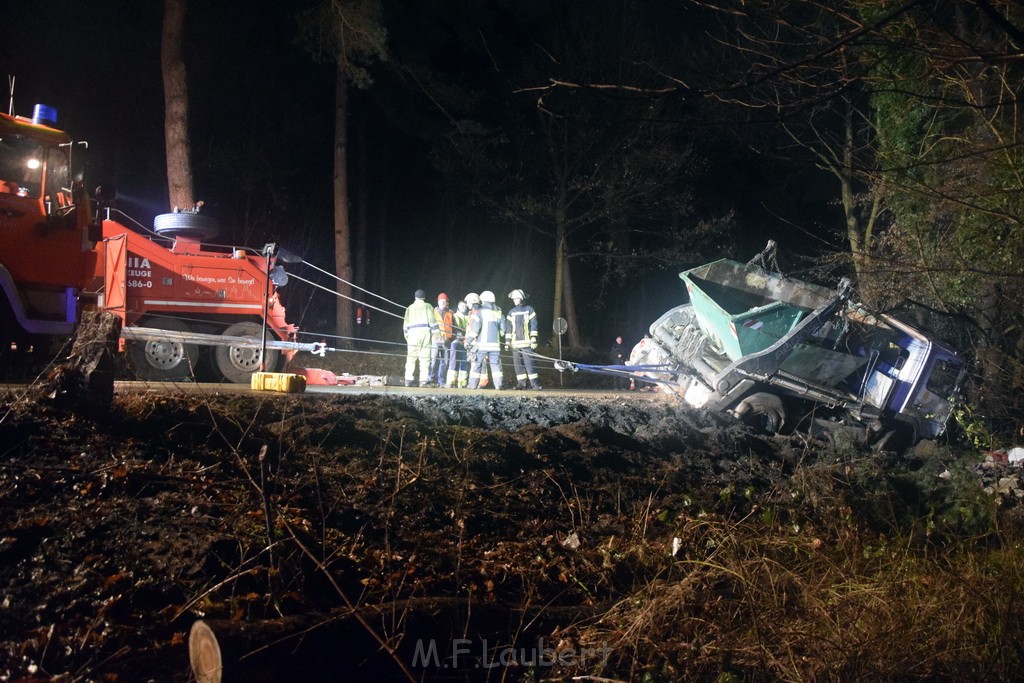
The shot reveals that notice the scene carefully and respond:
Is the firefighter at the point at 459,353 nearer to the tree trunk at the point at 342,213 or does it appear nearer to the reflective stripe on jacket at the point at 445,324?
the reflective stripe on jacket at the point at 445,324

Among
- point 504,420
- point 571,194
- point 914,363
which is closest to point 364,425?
point 504,420

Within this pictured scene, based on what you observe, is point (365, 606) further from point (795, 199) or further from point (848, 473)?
point (795, 199)

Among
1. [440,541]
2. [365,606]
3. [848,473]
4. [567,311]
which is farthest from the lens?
[567,311]

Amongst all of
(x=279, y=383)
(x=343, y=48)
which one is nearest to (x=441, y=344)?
(x=279, y=383)

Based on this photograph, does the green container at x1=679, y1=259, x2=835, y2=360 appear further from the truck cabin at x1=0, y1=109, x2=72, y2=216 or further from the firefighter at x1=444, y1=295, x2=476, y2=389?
the truck cabin at x1=0, y1=109, x2=72, y2=216

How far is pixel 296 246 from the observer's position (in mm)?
24172

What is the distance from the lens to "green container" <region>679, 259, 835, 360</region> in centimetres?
1065

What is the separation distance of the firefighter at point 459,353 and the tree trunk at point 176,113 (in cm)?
512

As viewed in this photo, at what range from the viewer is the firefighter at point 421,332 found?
1280 cm

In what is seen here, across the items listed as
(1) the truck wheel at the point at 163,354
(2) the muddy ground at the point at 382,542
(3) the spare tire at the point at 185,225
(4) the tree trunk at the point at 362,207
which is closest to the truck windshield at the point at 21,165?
(3) the spare tire at the point at 185,225

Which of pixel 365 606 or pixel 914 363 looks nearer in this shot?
pixel 365 606

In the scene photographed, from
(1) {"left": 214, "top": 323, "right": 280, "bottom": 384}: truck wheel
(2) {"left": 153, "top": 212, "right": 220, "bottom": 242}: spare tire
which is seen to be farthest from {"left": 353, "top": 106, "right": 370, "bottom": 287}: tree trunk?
(1) {"left": 214, "top": 323, "right": 280, "bottom": 384}: truck wheel

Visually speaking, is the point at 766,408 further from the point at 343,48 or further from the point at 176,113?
the point at 343,48

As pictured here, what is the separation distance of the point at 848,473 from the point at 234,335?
8.41m
